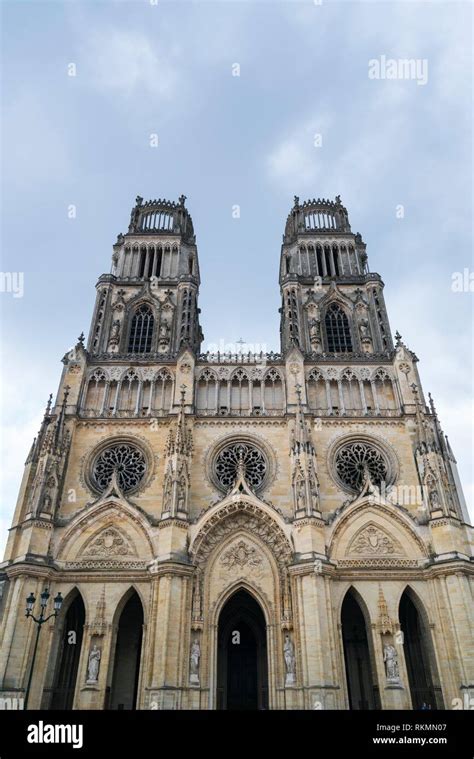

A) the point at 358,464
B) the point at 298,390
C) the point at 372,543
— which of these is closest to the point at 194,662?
the point at 372,543

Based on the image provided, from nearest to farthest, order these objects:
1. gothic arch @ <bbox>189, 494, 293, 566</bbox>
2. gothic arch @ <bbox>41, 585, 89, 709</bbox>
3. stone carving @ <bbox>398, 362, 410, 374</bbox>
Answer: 1. gothic arch @ <bbox>41, 585, 89, 709</bbox>
2. gothic arch @ <bbox>189, 494, 293, 566</bbox>
3. stone carving @ <bbox>398, 362, 410, 374</bbox>

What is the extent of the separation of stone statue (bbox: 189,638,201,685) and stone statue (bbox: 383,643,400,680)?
8609 mm

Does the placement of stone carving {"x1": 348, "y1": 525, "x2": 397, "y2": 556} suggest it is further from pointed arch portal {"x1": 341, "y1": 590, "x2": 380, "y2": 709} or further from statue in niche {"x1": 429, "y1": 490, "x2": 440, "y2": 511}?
statue in niche {"x1": 429, "y1": 490, "x2": 440, "y2": 511}

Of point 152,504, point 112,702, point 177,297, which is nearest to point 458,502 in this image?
point 152,504

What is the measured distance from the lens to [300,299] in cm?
3747

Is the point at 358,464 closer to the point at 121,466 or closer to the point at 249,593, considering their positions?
the point at 249,593

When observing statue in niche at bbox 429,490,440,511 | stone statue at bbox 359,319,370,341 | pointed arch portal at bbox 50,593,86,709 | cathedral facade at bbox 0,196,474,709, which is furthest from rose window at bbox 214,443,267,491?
stone statue at bbox 359,319,370,341

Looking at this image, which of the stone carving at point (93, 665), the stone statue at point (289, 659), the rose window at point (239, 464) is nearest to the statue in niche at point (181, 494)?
the rose window at point (239, 464)

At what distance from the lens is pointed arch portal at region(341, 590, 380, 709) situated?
2545 centimetres

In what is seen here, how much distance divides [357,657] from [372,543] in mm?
5995

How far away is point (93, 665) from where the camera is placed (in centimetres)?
2361

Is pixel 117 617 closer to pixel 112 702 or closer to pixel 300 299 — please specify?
pixel 112 702

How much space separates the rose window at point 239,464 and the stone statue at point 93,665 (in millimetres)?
9950
